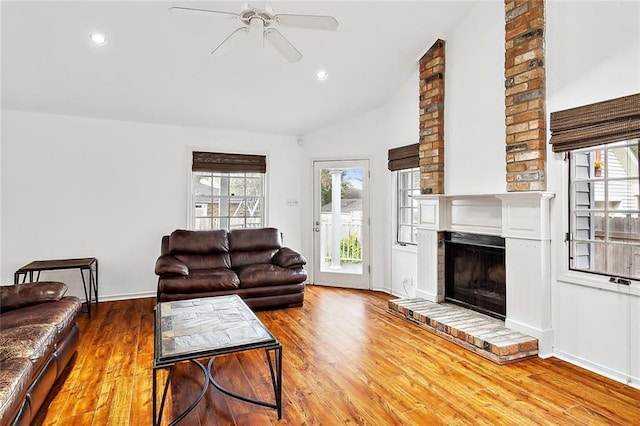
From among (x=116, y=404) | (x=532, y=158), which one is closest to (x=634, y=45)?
(x=532, y=158)

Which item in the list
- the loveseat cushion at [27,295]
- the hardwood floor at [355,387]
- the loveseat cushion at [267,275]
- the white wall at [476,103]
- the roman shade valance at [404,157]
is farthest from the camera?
the roman shade valance at [404,157]

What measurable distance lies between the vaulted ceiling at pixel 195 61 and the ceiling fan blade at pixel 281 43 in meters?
0.52

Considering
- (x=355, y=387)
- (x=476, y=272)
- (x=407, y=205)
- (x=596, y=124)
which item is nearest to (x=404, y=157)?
(x=407, y=205)

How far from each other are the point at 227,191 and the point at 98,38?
2862 millimetres

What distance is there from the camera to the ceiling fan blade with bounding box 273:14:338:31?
236 cm

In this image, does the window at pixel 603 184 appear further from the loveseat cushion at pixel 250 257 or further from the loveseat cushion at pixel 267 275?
the loveseat cushion at pixel 250 257

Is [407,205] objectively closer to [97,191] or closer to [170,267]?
[170,267]

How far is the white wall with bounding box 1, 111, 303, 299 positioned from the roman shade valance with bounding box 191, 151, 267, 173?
0.40 feet

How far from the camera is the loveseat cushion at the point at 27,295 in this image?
2863mm

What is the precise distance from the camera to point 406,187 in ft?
16.8

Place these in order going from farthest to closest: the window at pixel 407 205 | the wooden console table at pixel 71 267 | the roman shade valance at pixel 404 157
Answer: the window at pixel 407 205 < the roman shade valance at pixel 404 157 < the wooden console table at pixel 71 267

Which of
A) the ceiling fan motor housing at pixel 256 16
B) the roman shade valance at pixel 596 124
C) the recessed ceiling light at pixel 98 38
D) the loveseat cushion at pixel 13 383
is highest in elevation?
the recessed ceiling light at pixel 98 38

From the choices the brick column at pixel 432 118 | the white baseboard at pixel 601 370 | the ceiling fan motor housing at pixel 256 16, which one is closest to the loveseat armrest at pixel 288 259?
the brick column at pixel 432 118

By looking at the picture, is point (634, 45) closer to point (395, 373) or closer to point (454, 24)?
point (454, 24)
